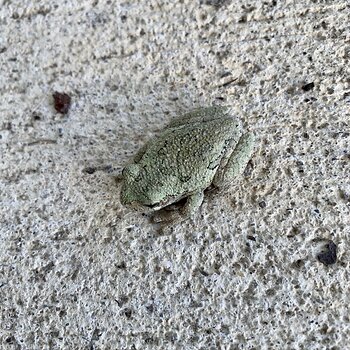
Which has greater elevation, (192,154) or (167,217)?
(192,154)

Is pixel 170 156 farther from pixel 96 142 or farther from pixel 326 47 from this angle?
pixel 326 47

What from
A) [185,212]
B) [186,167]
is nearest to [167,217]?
[185,212]

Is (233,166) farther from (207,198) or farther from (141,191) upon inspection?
(141,191)

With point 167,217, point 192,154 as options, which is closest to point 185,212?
point 167,217

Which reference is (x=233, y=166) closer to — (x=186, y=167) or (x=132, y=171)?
(x=186, y=167)

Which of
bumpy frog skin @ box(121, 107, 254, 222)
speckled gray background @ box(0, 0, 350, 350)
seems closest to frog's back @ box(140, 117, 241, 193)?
bumpy frog skin @ box(121, 107, 254, 222)
